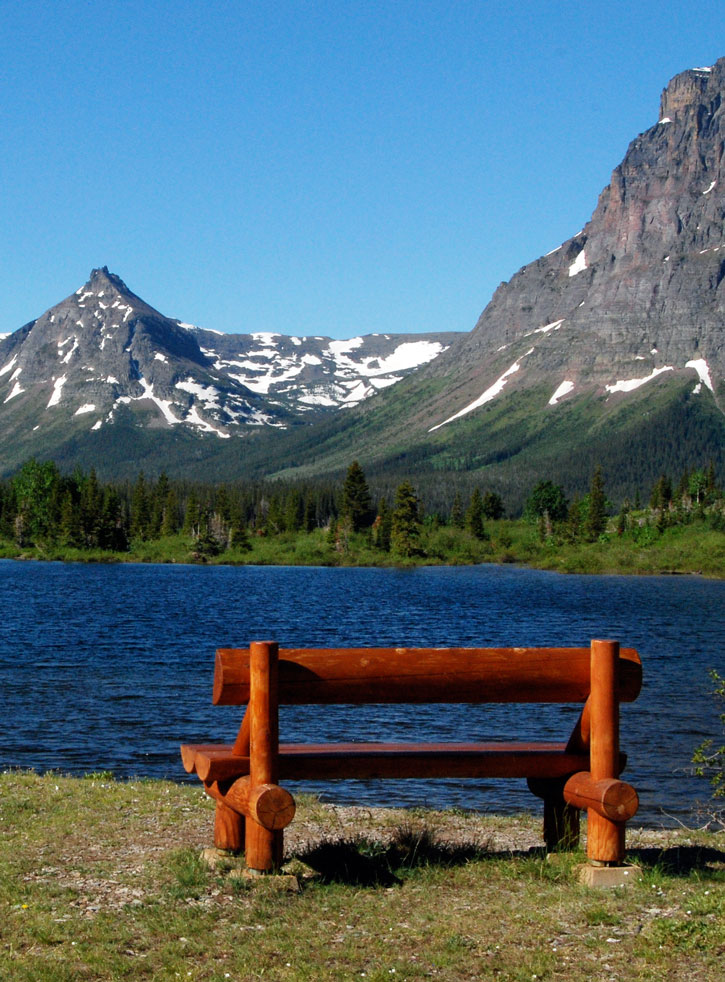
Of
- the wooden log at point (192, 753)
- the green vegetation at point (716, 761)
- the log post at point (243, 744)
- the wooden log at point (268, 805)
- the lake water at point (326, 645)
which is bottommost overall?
the lake water at point (326, 645)

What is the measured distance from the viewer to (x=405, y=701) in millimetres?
11672

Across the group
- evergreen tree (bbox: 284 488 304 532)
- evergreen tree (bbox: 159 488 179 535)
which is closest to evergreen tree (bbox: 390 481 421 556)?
evergreen tree (bbox: 284 488 304 532)

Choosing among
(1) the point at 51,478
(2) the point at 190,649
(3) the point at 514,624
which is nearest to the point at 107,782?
(2) the point at 190,649

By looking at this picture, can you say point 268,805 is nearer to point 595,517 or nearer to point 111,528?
point 111,528

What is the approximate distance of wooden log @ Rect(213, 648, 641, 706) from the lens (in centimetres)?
1127

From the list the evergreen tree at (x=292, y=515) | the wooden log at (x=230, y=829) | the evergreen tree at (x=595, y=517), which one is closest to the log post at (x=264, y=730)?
the wooden log at (x=230, y=829)

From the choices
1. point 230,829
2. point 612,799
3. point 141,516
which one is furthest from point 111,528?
point 612,799

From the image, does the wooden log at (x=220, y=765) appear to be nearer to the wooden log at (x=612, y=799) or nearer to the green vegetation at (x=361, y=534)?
the wooden log at (x=612, y=799)

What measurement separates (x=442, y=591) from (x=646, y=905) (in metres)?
92.4

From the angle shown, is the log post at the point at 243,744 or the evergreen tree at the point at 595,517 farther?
the evergreen tree at the point at 595,517

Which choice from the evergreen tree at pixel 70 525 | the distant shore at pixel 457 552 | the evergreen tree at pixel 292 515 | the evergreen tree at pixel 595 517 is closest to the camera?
the distant shore at pixel 457 552

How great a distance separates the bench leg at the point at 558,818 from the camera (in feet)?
41.4

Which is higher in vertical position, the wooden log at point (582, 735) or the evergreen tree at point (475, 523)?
the evergreen tree at point (475, 523)

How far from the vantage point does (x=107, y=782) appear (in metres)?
19.0
